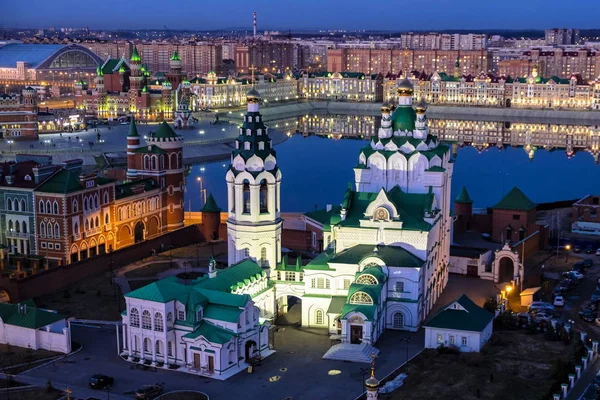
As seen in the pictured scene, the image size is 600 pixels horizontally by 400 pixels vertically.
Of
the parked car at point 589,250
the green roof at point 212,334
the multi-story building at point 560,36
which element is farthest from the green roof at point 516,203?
the multi-story building at point 560,36

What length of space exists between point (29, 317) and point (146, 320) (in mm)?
3029

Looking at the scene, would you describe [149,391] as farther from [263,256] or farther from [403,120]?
[403,120]

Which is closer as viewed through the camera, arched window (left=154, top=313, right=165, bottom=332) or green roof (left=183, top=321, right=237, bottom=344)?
green roof (left=183, top=321, right=237, bottom=344)

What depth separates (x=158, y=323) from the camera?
19.4 m

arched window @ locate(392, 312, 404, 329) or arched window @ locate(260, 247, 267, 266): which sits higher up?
arched window @ locate(260, 247, 267, 266)

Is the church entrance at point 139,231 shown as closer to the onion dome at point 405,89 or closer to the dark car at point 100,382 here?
the onion dome at point 405,89

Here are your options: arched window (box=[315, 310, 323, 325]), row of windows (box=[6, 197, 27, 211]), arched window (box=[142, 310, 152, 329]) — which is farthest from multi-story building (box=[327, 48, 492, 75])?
arched window (box=[142, 310, 152, 329])

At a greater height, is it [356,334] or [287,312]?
[356,334]

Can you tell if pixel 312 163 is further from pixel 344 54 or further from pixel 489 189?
pixel 344 54

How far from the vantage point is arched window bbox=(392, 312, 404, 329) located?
Answer: 71.8 feet

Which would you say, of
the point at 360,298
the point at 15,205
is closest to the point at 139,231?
the point at 15,205

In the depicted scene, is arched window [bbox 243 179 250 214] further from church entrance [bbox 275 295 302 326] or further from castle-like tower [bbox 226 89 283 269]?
church entrance [bbox 275 295 302 326]

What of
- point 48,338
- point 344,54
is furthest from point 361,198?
point 344,54

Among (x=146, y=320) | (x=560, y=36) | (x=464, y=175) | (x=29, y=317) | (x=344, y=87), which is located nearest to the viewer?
A: (x=146, y=320)
